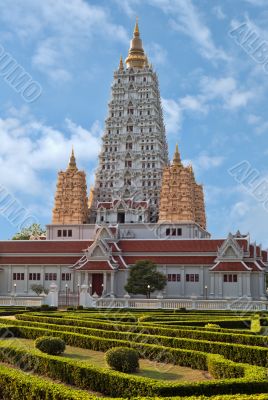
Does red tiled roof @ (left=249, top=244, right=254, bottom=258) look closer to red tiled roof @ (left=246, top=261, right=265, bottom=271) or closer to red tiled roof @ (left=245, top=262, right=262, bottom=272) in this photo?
red tiled roof @ (left=246, top=261, right=265, bottom=271)

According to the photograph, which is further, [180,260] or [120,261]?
[120,261]

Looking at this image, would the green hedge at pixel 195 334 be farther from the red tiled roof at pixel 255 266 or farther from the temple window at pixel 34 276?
the temple window at pixel 34 276

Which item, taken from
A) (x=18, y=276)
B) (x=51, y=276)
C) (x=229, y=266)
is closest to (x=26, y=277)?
(x=18, y=276)

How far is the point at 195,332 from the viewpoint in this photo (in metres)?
22.6

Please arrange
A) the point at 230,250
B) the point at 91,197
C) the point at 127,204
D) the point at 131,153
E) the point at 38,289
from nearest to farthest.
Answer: the point at 230,250 < the point at 38,289 < the point at 127,204 < the point at 131,153 < the point at 91,197

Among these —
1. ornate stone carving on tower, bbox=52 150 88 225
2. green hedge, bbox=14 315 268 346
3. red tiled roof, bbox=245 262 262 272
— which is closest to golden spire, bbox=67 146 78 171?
ornate stone carving on tower, bbox=52 150 88 225

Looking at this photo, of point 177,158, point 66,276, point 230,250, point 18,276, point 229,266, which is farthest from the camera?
point 177,158

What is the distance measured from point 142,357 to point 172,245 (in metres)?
51.0

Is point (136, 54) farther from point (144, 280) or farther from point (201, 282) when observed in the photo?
point (144, 280)

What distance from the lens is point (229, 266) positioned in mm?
65188

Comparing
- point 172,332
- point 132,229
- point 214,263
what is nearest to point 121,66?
point 132,229

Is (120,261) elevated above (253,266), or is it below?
above

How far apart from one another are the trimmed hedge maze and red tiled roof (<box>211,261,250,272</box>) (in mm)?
35544

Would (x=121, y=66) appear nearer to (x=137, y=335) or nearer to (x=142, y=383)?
(x=137, y=335)
